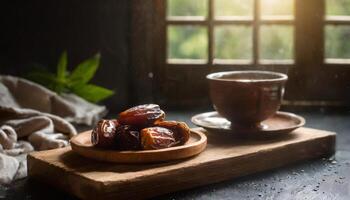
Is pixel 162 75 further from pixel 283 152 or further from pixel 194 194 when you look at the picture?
pixel 194 194

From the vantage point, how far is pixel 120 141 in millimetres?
986

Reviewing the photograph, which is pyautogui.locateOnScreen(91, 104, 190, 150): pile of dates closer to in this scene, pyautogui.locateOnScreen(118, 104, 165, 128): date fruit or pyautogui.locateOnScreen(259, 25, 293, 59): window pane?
pyautogui.locateOnScreen(118, 104, 165, 128): date fruit

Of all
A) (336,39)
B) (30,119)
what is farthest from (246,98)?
(336,39)

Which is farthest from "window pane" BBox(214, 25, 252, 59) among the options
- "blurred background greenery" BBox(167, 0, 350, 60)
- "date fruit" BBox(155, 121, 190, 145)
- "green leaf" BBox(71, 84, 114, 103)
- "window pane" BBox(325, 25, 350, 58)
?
"date fruit" BBox(155, 121, 190, 145)

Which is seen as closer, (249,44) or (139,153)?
(139,153)

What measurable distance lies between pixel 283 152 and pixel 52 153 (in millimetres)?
412

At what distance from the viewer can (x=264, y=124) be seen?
49.1 inches

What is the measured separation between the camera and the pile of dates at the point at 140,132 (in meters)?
0.98

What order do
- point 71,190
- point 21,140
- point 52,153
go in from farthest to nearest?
point 21,140
point 52,153
point 71,190

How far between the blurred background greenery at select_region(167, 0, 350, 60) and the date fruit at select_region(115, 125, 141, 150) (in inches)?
27.7

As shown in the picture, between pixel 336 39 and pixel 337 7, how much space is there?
84 millimetres

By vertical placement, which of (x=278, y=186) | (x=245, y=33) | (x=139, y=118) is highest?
(x=245, y=33)

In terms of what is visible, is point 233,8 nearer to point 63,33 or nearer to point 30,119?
point 63,33

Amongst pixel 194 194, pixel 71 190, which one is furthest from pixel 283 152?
pixel 71 190
